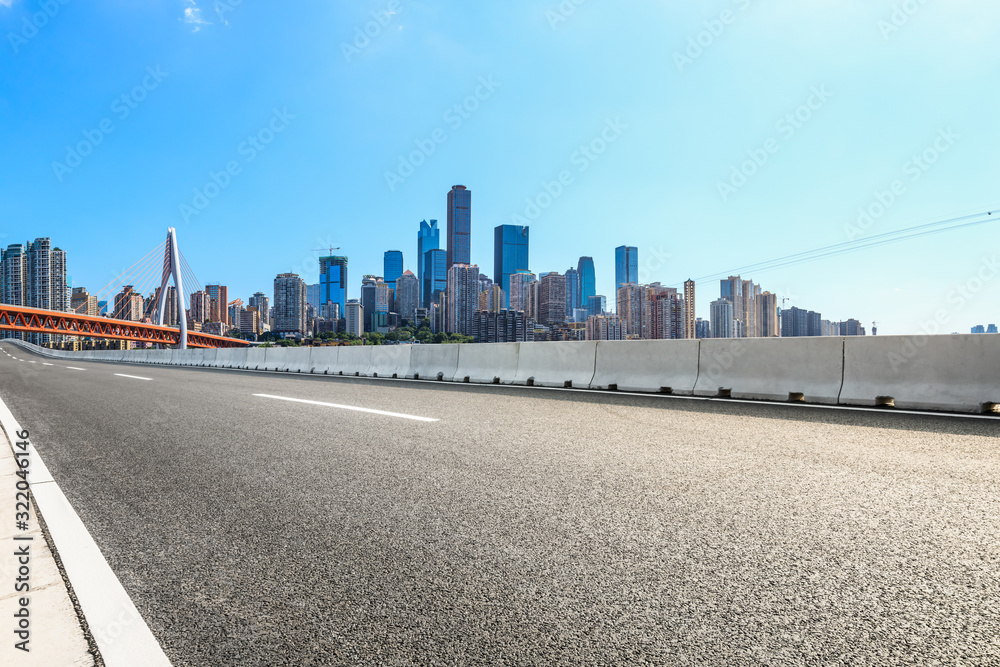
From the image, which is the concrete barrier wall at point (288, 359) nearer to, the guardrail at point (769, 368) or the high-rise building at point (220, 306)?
the guardrail at point (769, 368)

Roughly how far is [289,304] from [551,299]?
80976 mm

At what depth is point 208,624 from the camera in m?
2.06

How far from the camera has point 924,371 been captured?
761 cm

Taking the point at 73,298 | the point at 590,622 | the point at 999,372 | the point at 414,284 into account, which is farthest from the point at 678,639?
the point at 414,284

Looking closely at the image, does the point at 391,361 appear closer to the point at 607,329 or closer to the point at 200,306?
the point at 607,329

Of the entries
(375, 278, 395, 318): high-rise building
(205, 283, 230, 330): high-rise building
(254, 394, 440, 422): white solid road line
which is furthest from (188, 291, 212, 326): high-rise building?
(254, 394, 440, 422): white solid road line

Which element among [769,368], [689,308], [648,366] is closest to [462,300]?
[689,308]

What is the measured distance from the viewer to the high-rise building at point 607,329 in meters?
81.4

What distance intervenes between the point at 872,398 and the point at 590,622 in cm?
757

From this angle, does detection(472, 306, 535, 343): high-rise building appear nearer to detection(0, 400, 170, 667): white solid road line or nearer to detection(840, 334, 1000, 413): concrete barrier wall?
detection(840, 334, 1000, 413): concrete barrier wall

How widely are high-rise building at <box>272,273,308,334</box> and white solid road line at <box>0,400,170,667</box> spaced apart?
161061 mm

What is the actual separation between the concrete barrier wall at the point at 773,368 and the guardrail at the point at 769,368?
0.01 m

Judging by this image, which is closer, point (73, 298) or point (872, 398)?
point (872, 398)

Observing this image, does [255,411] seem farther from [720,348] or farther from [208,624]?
[720,348]
